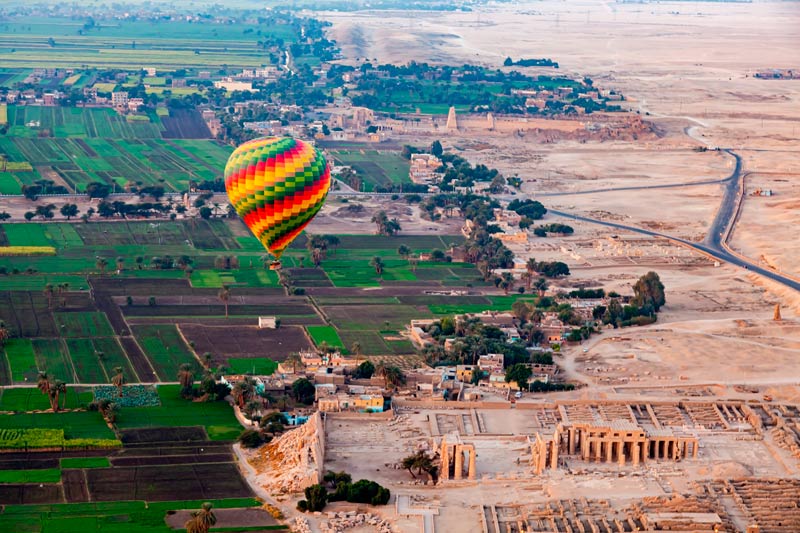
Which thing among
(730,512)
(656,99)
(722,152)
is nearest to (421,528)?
(730,512)

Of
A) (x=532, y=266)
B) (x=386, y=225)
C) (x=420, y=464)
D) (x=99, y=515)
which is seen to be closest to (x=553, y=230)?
(x=386, y=225)

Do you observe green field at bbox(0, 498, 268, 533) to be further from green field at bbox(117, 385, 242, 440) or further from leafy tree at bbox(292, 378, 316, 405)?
leafy tree at bbox(292, 378, 316, 405)

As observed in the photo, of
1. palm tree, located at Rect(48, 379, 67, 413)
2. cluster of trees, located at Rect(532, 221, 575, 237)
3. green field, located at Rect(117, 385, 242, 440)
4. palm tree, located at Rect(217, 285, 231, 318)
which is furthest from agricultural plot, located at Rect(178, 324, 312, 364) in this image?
cluster of trees, located at Rect(532, 221, 575, 237)

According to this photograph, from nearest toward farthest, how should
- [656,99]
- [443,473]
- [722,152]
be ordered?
[443,473], [722,152], [656,99]

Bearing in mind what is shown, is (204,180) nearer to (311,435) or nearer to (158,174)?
(158,174)

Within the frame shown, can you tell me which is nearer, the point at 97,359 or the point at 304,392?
the point at 304,392

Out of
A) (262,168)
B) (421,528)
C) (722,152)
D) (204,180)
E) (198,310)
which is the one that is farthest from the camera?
(722,152)

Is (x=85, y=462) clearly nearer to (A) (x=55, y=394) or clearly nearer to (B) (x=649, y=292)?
(A) (x=55, y=394)
